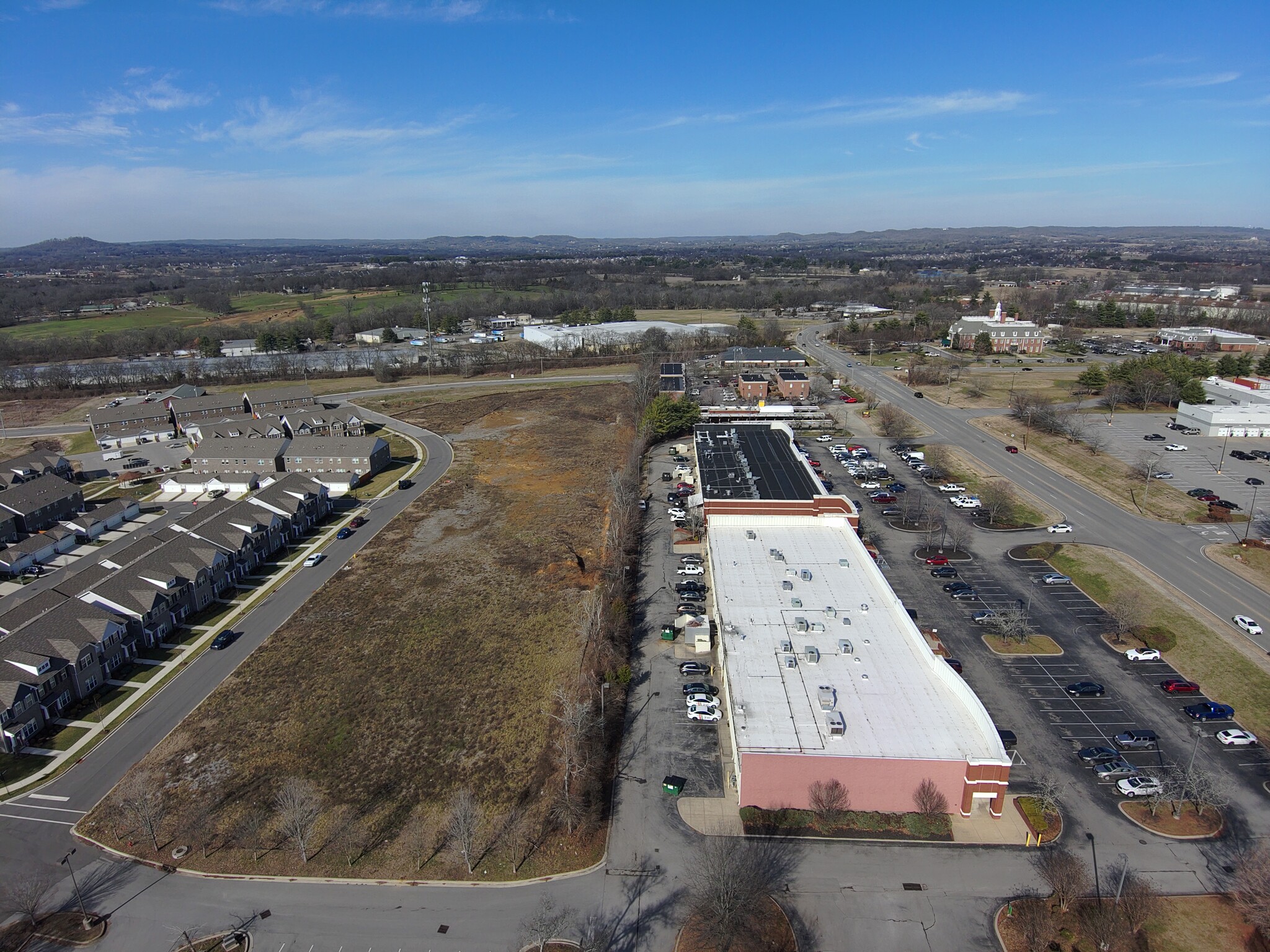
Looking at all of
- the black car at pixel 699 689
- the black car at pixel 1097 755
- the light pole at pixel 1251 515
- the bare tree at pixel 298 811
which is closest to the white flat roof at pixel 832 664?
the black car at pixel 699 689

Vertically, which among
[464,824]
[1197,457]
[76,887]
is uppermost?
[1197,457]

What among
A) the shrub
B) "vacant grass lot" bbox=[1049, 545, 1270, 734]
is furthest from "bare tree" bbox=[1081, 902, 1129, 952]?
the shrub

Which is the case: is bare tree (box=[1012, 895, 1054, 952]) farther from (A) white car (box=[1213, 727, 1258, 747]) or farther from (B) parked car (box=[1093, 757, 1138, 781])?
(A) white car (box=[1213, 727, 1258, 747])

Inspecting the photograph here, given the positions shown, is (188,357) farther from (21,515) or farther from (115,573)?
(115,573)

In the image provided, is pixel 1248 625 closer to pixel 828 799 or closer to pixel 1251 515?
pixel 1251 515

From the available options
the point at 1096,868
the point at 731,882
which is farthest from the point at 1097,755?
the point at 731,882

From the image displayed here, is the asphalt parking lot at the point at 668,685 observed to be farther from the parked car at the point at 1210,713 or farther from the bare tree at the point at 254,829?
the parked car at the point at 1210,713

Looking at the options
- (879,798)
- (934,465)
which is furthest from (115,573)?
(934,465)
